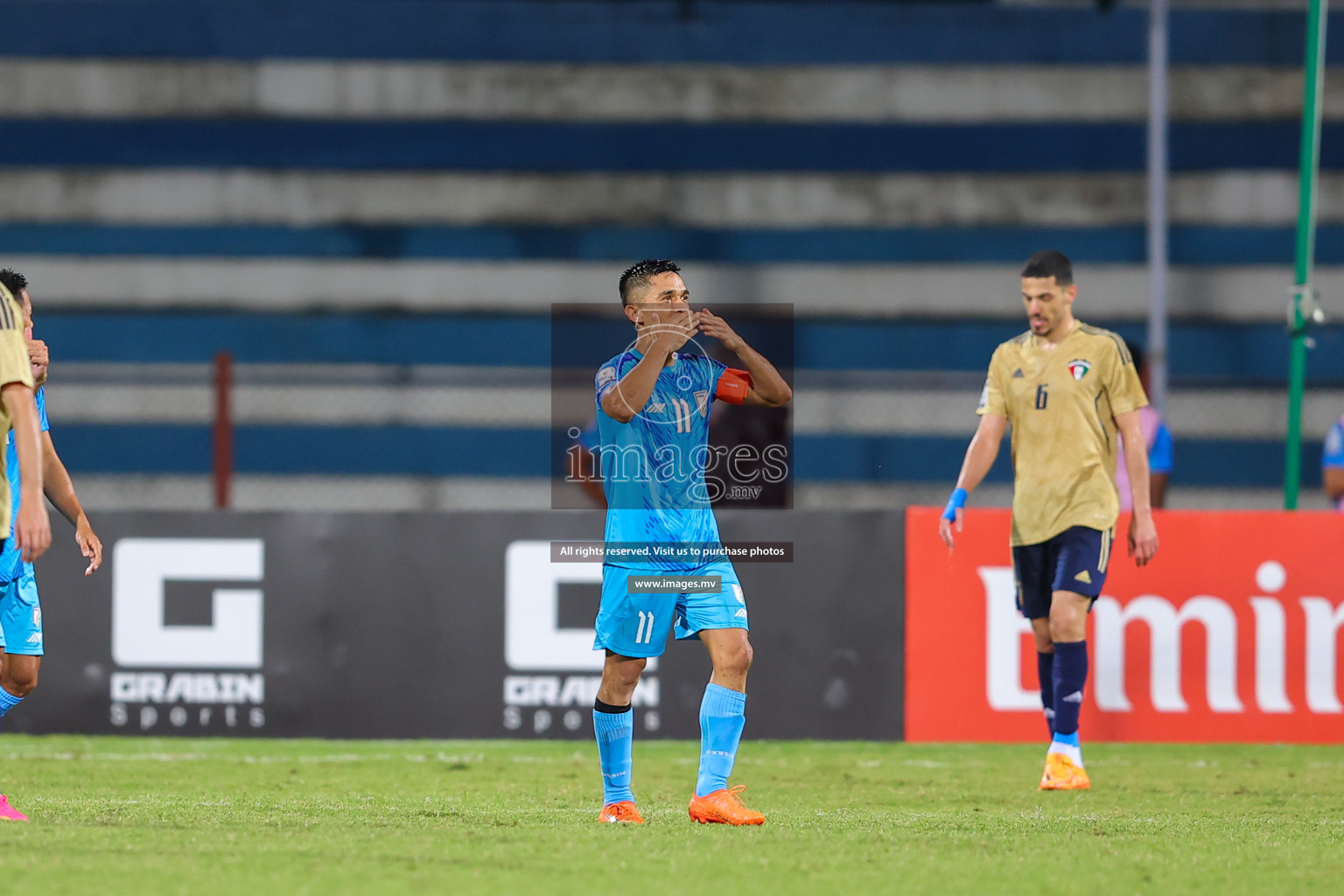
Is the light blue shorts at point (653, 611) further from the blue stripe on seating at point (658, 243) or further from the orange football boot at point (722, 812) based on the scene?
the blue stripe on seating at point (658, 243)

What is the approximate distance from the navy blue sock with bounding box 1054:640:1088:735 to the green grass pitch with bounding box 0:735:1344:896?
0.36 meters

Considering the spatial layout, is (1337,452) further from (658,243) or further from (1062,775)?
(658,243)

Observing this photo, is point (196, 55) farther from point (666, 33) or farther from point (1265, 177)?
point (1265, 177)

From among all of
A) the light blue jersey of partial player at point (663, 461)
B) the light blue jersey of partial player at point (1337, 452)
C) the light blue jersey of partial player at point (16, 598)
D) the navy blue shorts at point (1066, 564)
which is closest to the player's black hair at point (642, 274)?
the light blue jersey of partial player at point (663, 461)

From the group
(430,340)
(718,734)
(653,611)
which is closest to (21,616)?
(653,611)

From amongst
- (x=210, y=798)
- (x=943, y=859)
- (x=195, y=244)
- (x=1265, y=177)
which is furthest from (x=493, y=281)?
(x=943, y=859)

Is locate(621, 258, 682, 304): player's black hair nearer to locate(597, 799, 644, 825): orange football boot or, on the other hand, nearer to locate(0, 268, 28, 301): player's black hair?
locate(597, 799, 644, 825): orange football boot

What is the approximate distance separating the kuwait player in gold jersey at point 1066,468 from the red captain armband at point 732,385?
186cm

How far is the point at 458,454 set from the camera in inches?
598

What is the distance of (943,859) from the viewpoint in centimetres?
495

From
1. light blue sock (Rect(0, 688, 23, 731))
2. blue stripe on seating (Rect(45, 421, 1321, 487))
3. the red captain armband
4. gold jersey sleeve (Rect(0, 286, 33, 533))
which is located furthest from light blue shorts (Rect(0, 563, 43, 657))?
blue stripe on seating (Rect(45, 421, 1321, 487))

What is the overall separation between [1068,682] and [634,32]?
10294mm

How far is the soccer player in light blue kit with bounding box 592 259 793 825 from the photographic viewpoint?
5562mm

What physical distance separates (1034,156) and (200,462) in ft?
26.8
